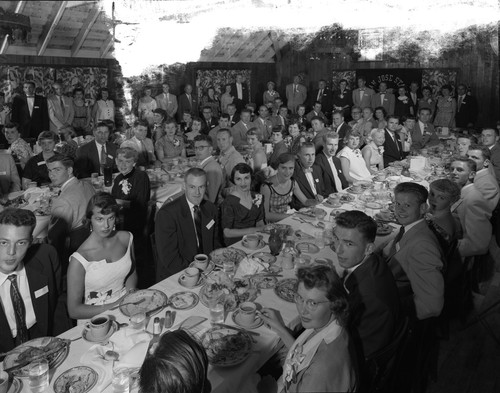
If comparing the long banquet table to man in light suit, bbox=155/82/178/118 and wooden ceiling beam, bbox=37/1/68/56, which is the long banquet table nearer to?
wooden ceiling beam, bbox=37/1/68/56

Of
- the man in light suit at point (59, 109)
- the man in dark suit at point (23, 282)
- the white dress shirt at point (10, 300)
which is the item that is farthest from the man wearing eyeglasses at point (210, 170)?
the man in light suit at point (59, 109)

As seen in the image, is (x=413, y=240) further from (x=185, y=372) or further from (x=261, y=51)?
(x=261, y=51)

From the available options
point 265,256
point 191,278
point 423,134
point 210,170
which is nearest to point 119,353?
point 191,278

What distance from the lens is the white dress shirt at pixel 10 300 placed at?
2580 mm

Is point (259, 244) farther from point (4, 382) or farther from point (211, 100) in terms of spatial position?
point (211, 100)

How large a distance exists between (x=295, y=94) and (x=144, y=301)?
1300cm

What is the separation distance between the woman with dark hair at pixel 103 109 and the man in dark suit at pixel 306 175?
6817mm

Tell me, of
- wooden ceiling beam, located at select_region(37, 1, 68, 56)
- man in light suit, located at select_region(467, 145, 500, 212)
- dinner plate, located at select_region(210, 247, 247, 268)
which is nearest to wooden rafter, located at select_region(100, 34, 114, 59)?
wooden ceiling beam, located at select_region(37, 1, 68, 56)

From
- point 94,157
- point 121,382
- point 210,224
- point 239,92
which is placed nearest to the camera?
point 121,382

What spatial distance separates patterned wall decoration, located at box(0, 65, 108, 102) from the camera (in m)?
9.82

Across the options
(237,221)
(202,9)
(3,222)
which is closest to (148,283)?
(237,221)

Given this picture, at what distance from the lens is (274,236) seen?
11.6ft

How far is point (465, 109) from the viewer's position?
12992mm

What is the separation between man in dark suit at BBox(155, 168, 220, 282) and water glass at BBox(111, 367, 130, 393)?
1535mm
